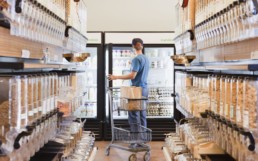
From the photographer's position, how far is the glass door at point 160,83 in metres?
7.95

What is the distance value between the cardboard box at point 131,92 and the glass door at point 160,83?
77.4 inches

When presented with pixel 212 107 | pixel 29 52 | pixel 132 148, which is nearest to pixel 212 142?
pixel 212 107

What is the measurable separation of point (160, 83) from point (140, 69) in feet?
4.83

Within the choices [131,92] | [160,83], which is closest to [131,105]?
[131,92]

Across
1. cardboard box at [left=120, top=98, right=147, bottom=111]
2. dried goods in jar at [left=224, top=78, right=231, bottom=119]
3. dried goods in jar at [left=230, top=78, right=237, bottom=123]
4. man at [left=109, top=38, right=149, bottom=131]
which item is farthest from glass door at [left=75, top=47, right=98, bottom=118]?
dried goods in jar at [left=230, top=78, right=237, bottom=123]

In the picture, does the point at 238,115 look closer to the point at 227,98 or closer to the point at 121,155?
the point at 227,98

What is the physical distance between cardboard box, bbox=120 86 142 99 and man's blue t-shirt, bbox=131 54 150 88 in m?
0.79

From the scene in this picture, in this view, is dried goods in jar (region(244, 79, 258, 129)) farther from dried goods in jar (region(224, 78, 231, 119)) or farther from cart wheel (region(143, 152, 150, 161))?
cart wheel (region(143, 152, 150, 161))

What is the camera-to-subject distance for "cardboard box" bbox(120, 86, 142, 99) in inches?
230

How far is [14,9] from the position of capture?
1950mm

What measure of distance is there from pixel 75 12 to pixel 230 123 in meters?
2.53

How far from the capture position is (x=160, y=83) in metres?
8.07

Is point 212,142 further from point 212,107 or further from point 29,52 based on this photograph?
point 29,52

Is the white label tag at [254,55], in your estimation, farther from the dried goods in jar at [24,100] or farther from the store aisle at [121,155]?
the store aisle at [121,155]
